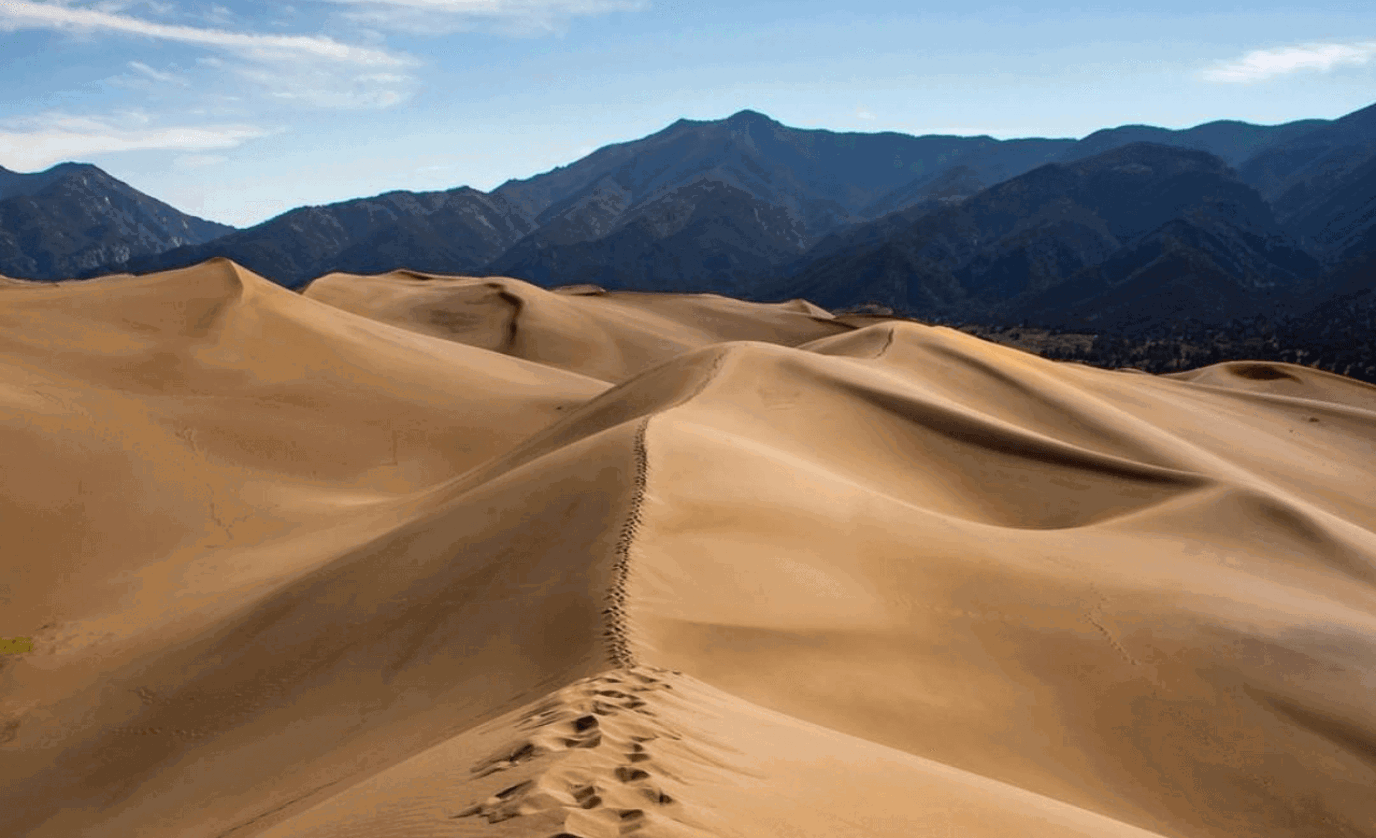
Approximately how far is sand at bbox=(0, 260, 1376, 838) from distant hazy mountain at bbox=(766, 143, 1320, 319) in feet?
345

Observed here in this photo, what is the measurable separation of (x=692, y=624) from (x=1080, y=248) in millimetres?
161678

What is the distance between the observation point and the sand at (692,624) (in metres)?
5.84

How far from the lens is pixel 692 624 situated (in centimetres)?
812

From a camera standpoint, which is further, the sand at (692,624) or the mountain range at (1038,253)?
the mountain range at (1038,253)

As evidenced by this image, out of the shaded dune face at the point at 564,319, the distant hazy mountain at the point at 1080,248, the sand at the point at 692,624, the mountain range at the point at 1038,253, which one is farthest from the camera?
the distant hazy mountain at the point at 1080,248

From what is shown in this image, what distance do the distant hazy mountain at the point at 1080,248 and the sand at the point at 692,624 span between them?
345ft

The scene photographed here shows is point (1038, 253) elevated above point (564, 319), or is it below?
above

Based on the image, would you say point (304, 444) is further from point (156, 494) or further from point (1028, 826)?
point (1028, 826)

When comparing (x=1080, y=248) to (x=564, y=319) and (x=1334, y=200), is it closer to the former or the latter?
(x=1334, y=200)

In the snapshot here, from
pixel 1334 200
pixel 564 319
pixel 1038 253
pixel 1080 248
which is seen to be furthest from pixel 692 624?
pixel 1334 200

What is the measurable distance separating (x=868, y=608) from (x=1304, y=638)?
478cm

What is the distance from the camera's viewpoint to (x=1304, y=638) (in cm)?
1045

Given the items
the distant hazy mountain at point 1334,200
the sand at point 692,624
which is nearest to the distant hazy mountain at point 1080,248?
the distant hazy mountain at point 1334,200

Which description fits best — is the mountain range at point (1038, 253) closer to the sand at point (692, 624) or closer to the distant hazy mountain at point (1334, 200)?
the distant hazy mountain at point (1334, 200)
